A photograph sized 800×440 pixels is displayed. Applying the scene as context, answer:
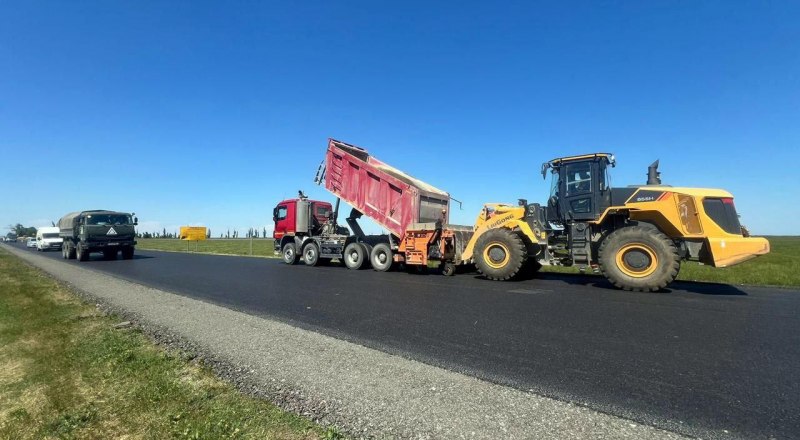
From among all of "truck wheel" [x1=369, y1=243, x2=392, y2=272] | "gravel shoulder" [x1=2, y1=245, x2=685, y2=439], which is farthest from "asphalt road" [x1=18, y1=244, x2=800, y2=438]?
"truck wheel" [x1=369, y1=243, x2=392, y2=272]

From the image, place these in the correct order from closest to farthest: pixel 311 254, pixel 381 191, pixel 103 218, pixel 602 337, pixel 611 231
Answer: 1. pixel 602 337
2. pixel 611 231
3. pixel 381 191
4. pixel 311 254
5. pixel 103 218

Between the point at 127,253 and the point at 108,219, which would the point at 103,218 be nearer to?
the point at 108,219

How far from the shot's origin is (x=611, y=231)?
10.2 metres

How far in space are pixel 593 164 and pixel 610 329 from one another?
6251 mm

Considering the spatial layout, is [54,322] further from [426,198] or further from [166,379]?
[426,198]

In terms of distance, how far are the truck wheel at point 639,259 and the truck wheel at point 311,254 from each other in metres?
11.0

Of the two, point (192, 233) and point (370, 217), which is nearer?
point (370, 217)

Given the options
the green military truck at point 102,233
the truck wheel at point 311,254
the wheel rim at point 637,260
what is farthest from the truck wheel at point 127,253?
the wheel rim at point 637,260

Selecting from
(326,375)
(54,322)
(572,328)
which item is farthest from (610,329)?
(54,322)

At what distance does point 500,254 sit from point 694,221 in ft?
14.7

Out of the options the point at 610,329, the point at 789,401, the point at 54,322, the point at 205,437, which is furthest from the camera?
the point at 54,322

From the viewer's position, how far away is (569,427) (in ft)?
9.21

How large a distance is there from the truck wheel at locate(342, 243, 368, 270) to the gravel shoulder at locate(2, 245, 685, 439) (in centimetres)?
948

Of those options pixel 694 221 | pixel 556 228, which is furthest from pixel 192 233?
pixel 694 221
